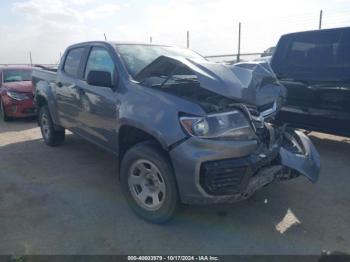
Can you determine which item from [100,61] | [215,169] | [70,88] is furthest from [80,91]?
[215,169]

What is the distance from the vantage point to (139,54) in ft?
14.2

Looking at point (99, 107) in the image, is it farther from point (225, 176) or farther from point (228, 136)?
point (225, 176)

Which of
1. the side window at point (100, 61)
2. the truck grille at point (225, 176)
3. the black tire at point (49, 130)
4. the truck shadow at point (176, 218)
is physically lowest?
the truck shadow at point (176, 218)

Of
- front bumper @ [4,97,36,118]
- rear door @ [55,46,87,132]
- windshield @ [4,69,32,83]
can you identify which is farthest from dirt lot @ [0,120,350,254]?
windshield @ [4,69,32,83]

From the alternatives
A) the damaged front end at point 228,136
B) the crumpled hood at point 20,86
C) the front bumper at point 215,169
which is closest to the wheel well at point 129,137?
the damaged front end at point 228,136

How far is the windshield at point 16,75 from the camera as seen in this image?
989cm

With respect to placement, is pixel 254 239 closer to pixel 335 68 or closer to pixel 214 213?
pixel 214 213

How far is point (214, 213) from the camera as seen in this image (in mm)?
3674

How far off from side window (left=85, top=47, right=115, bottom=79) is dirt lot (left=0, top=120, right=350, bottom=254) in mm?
1479

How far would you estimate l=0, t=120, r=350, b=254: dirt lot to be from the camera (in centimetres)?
310

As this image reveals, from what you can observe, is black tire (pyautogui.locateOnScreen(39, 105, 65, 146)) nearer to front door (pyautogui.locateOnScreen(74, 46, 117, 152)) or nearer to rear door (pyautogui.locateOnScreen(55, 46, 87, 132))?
rear door (pyautogui.locateOnScreen(55, 46, 87, 132))

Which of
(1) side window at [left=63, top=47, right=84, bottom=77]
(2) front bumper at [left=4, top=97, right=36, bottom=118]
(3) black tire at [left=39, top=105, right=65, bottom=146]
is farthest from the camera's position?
(2) front bumper at [left=4, top=97, right=36, bottom=118]

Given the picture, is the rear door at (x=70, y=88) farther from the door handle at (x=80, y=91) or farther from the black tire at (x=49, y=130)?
the black tire at (x=49, y=130)

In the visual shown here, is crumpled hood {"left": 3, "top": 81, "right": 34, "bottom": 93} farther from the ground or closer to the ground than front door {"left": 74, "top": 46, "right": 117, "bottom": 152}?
closer to the ground
